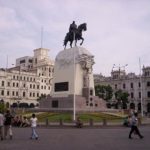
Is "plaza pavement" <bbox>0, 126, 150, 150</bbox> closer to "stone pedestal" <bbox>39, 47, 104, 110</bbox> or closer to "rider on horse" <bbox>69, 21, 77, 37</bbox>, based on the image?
"stone pedestal" <bbox>39, 47, 104, 110</bbox>

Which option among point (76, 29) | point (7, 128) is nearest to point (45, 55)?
point (76, 29)

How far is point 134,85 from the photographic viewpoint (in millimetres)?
101438

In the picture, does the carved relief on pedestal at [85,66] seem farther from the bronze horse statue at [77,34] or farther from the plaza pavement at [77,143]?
the plaza pavement at [77,143]

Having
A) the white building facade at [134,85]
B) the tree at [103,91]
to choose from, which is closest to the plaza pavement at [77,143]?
the tree at [103,91]

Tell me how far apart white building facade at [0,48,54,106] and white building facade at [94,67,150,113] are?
2240 centimetres

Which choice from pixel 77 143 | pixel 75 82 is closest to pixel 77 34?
pixel 75 82

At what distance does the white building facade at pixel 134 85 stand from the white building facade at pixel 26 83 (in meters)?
22.4

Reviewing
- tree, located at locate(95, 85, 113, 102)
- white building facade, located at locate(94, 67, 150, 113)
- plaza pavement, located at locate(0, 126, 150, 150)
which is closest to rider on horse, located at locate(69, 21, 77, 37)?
plaza pavement, located at locate(0, 126, 150, 150)

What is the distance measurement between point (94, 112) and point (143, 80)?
5720 cm

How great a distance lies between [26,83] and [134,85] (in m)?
38.1

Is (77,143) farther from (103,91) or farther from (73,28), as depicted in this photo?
(103,91)

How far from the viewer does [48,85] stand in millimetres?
115500

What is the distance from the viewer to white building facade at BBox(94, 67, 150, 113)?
98188mm

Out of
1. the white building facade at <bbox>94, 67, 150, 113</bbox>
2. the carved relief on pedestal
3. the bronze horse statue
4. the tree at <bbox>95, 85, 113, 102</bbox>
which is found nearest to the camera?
the carved relief on pedestal
